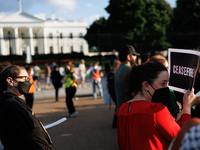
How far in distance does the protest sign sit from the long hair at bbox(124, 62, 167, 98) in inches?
14.6

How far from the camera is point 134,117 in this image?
1688 millimetres

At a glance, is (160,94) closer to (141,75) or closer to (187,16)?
(141,75)

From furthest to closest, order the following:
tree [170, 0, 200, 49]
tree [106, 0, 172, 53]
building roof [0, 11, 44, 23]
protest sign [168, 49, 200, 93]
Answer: building roof [0, 11, 44, 23] < tree [106, 0, 172, 53] < tree [170, 0, 200, 49] < protest sign [168, 49, 200, 93]

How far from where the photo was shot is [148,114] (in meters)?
1.61

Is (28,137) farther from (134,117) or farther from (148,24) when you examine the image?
(148,24)

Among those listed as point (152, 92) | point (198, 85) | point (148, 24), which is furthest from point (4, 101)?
point (148, 24)

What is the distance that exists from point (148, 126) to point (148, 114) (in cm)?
9

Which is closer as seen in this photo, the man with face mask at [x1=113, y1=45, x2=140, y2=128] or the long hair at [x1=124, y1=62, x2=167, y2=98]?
the long hair at [x1=124, y1=62, x2=167, y2=98]

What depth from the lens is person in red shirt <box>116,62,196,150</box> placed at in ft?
5.21

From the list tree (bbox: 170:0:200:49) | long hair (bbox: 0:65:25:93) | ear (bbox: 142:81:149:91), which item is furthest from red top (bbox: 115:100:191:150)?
tree (bbox: 170:0:200:49)

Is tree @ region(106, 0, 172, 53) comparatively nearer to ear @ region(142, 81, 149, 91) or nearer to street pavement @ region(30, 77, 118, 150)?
street pavement @ region(30, 77, 118, 150)

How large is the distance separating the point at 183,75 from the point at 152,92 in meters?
0.54

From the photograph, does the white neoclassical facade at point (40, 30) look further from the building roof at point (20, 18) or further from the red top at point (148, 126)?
the red top at point (148, 126)

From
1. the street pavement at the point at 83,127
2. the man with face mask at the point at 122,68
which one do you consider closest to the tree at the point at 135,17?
the street pavement at the point at 83,127
